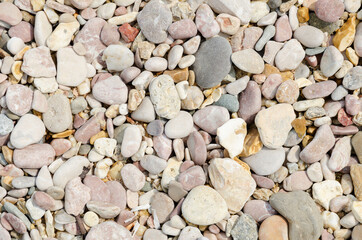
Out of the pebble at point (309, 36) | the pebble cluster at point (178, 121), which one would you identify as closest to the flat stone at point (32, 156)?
the pebble cluster at point (178, 121)

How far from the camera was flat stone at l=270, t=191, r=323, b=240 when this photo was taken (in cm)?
136

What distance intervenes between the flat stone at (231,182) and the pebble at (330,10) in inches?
23.3

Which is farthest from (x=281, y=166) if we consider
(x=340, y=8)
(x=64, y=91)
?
(x=64, y=91)

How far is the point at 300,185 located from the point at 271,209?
133 millimetres

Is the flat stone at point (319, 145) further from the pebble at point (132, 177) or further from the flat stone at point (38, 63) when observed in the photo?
the flat stone at point (38, 63)

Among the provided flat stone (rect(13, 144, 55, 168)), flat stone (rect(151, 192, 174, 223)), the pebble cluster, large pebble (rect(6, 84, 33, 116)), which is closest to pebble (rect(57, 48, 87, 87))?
the pebble cluster

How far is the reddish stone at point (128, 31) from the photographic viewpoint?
1.47 metres

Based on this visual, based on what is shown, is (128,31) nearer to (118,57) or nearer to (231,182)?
(118,57)

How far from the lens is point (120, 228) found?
1.39 meters

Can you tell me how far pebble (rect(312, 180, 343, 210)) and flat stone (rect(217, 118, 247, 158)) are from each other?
29 centimetres

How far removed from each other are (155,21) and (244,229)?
740mm

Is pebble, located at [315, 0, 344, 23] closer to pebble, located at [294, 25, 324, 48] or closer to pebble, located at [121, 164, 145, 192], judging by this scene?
pebble, located at [294, 25, 324, 48]

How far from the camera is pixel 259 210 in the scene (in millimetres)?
1425

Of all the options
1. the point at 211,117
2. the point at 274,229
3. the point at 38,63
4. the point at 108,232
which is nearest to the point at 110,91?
the point at 38,63
